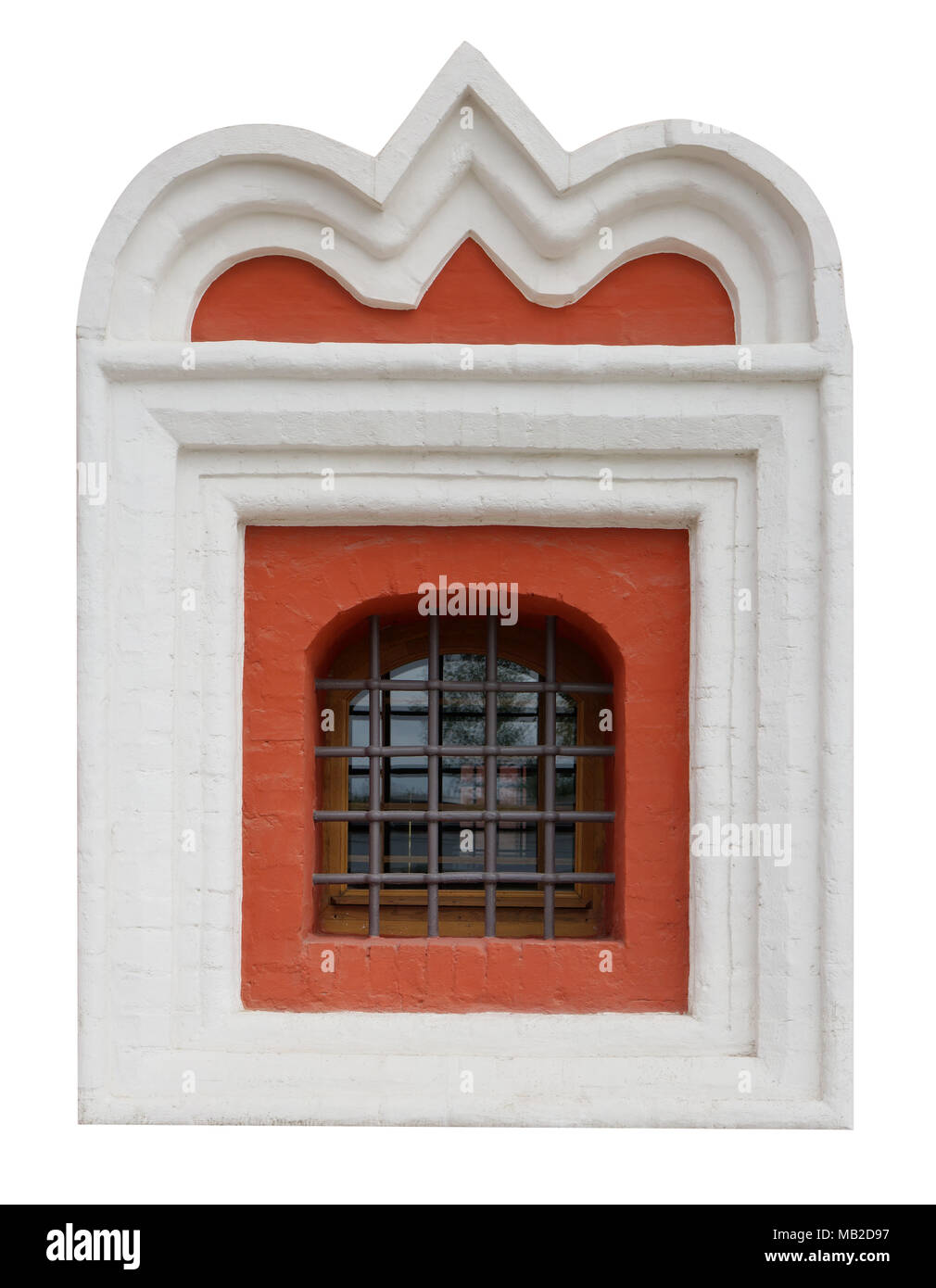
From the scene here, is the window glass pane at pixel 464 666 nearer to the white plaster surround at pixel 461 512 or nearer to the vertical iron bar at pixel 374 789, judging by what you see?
the vertical iron bar at pixel 374 789

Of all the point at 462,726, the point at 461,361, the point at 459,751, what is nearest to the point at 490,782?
the point at 459,751

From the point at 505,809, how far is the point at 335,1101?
1.37 meters

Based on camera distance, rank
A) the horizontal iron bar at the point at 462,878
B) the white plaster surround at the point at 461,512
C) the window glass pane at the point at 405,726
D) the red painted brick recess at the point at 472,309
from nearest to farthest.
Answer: the white plaster surround at the point at 461,512
the red painted brick recess at the point at 472,309
the horizontal iron bar at the point at 462,878
the window glass pane at the point at 405,726

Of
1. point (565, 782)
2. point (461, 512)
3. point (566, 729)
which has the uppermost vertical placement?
point (461, 512)

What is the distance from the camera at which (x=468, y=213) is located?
4133 millimetres

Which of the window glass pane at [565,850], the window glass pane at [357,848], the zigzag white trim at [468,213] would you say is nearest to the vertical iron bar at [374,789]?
the window glass pane at [357,848]

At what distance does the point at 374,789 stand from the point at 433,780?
0.79 feet

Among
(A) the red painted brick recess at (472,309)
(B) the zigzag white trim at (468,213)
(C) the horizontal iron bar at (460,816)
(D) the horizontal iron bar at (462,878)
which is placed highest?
(B) the zigzag white trim at (468,213)

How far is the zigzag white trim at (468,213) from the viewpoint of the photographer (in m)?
4.00

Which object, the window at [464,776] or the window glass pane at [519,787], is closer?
the window at [464,776]

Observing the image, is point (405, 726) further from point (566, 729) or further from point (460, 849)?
point (566, 729)

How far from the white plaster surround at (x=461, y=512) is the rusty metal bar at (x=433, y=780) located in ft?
1.36

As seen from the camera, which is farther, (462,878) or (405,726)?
(405,726)

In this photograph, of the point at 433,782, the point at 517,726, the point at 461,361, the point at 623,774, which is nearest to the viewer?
the point at 461,361
